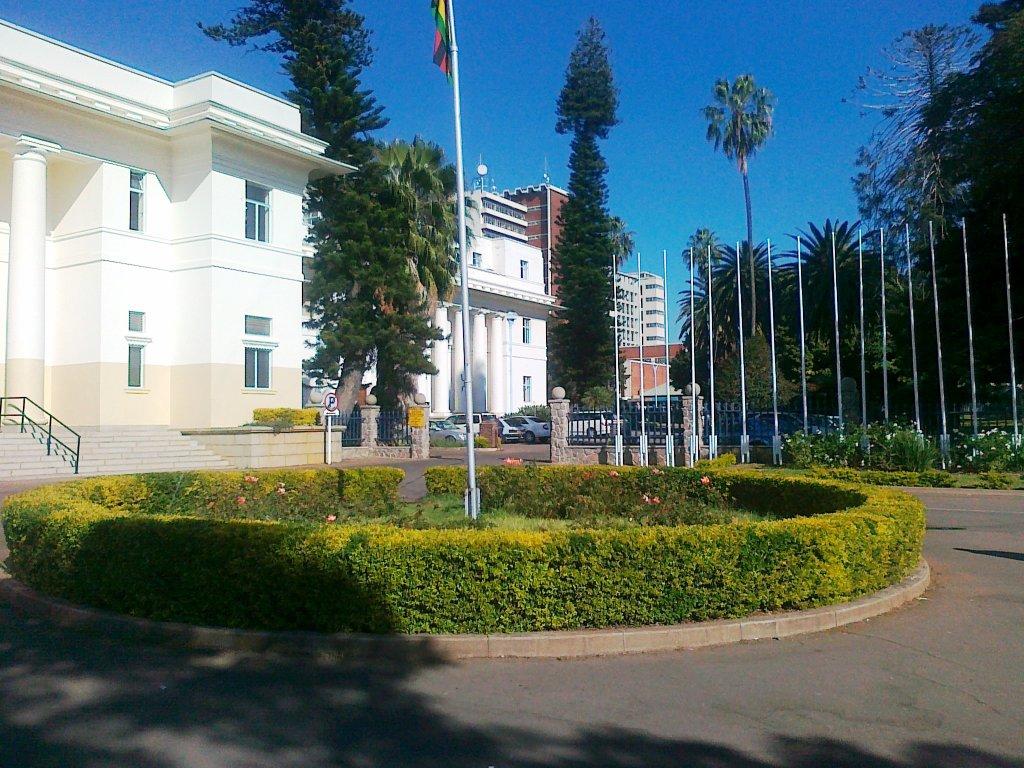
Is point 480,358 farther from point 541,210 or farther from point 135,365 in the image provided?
point 541,210

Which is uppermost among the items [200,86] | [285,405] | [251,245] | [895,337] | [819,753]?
[200,86]

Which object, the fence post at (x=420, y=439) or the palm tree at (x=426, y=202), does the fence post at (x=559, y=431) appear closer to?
the fence post at (x=420, y=439)

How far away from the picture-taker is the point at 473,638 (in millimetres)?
6473

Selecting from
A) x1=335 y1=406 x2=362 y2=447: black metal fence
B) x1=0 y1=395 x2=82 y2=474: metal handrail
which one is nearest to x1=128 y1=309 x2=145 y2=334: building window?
x1=0 y1=395 x2=82 y2=474: metal handrail

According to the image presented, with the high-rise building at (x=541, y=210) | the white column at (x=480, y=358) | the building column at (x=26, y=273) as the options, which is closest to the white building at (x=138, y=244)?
the building column at (x=26, y=273)

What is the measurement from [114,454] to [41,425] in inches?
93.9

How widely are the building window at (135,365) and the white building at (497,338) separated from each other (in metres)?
24.9

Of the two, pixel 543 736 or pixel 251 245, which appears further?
pixel 251 245

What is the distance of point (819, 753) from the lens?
15.5 feet

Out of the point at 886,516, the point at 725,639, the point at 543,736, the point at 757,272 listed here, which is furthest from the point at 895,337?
the point at 543,736

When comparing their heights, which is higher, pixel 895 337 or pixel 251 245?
pixel 251 245

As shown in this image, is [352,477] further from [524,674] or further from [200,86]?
[200,86]

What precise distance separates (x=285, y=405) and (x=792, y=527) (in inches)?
999

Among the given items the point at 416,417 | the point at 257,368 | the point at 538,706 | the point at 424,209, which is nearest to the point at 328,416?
the point at 257,368
